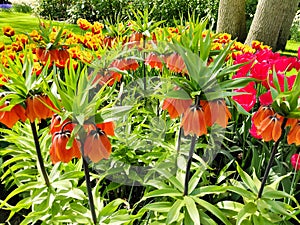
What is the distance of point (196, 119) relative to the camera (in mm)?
1308

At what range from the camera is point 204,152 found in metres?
2.06

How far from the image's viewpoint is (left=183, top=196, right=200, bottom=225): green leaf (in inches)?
56.7

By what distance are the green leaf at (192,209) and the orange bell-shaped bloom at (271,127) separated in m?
0.38

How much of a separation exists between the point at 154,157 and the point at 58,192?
1.66 feet

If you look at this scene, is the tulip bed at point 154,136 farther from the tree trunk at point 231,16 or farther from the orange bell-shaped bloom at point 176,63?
the tree trunk at point 231,16

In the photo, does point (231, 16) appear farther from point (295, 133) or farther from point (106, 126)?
point (106, 126)

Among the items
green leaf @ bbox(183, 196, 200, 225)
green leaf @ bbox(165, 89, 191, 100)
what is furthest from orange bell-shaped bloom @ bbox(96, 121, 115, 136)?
green leaf @ bbox(183, 196, 200, 225)

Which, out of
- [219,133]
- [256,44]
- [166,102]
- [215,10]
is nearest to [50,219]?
[166,102]

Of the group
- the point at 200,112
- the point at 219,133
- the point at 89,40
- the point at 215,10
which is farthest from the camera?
the point at 215,10

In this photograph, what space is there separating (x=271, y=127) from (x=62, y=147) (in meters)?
0.71

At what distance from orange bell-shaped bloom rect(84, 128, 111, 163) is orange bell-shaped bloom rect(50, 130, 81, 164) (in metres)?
0.04

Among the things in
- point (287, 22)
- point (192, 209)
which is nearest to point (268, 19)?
point (287, 22)

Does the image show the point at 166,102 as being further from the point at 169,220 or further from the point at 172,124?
the point at 172,124

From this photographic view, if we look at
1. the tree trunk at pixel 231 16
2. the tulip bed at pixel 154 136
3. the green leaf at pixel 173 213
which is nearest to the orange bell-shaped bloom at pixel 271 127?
the tulip bed at pixel 154 136
